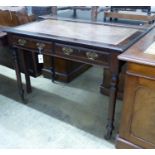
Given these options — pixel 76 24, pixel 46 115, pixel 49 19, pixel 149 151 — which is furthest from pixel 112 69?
pixel 49 19

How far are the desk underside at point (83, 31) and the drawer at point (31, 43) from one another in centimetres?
8

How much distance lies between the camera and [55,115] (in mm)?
1909

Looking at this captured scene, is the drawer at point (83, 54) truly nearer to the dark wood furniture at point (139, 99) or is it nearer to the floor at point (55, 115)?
the dark wood furniture at point (139, 99)

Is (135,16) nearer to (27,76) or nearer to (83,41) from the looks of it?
(83,41)

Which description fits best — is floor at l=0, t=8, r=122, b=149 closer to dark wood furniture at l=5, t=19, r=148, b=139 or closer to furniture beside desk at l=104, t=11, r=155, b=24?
dark wood furniture at l=5, t=19, r=148, b=139

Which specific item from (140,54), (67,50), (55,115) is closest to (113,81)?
(140,54)

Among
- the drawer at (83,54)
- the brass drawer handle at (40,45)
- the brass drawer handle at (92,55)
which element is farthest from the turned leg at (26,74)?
the brass drawer handle at (92,55)

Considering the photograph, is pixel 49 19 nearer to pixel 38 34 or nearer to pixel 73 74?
pixel 38 34

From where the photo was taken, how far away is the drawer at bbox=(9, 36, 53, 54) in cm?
154

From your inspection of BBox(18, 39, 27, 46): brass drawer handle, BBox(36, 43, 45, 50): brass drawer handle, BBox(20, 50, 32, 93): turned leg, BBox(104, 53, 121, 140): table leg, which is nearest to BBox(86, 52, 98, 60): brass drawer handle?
BBox(104, 53, 121, 140): table leg

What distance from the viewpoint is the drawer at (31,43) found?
154cm

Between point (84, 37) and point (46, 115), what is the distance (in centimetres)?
86

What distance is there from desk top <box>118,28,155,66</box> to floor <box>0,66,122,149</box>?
0.77m

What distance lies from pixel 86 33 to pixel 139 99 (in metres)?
0.65
